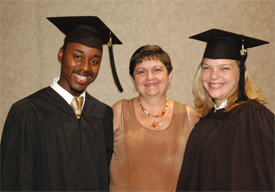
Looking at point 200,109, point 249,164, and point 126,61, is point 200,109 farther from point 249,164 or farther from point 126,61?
point 126,61

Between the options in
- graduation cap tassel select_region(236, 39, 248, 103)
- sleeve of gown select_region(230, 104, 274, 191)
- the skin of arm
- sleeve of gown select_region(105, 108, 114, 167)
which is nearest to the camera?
sleeve of gown select_region(230, 104, 274, 191)

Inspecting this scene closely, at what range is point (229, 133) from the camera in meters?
1.62

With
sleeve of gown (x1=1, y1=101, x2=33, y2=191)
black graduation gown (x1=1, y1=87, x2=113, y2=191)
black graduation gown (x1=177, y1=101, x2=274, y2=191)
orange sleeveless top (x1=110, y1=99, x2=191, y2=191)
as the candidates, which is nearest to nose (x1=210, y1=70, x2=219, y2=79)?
black graduation gown (x1=177, y1=101, x2=274, y2=191)

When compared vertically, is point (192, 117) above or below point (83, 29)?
below

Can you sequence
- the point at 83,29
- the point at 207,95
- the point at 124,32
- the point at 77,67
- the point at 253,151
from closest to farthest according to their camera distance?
the point at 253,151
the point at 77,67
the point at 83,29
the point at 207,95
the point at 124,32

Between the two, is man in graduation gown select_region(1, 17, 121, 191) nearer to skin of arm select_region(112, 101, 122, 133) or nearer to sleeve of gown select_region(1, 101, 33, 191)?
sleeve of gown select_region(1, 101, 33, 191)

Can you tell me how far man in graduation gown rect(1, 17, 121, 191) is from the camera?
150cm

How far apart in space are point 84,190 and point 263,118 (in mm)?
1367

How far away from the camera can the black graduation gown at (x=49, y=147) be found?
1.49 m

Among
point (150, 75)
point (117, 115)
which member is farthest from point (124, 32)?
point (117, 115)

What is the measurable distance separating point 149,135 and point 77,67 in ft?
2.91

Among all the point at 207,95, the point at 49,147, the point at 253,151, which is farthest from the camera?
the point at 207,95

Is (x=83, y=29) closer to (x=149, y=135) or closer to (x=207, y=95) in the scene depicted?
(x=149, y=135)

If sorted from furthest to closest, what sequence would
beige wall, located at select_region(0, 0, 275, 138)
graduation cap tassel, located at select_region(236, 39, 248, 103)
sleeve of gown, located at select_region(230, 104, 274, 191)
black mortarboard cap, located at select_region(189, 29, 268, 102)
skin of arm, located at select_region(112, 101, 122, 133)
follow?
beige wall, located at select_region(0, 0, 275, 138)
skin of arm, located at select_region(112, 101, 122, 133)
black mortarboard cap, located at select_region(189, 29, 268, 102)
graduation cap tassel, located at select_region(236, 39, 248, 103)
sleeve of gown, located at select_region(230, 104, 274, 191)
